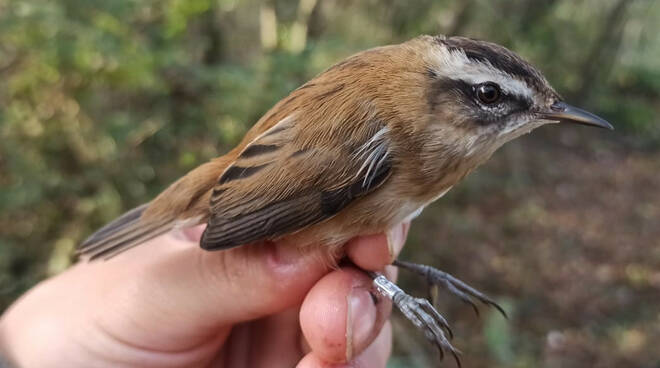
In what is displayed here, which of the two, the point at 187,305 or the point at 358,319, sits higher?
the point at 187,305

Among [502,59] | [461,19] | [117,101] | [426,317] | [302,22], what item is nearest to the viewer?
[502,59]

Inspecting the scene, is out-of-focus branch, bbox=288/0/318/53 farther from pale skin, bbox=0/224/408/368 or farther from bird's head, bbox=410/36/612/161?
bird's head, bbox=410/36/612/161

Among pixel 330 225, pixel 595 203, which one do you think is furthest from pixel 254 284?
pixel 595 203

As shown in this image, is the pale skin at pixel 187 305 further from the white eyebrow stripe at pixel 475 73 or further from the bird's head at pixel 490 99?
the white eyebrow stripe at pixel 475 73

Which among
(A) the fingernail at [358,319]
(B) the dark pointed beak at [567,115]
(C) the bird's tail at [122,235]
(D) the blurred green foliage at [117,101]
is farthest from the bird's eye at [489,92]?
(D) the blurred green foliage at [117,101]

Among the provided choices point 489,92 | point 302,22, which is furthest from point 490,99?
point 302,22

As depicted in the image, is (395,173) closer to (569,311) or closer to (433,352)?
(433,352)

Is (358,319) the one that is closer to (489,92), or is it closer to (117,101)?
(489,92)
